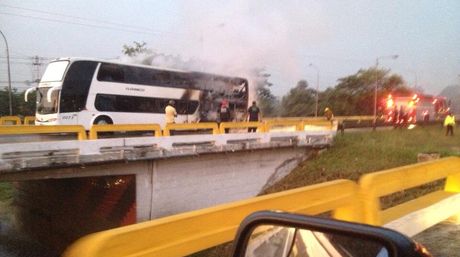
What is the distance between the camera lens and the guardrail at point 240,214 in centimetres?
212

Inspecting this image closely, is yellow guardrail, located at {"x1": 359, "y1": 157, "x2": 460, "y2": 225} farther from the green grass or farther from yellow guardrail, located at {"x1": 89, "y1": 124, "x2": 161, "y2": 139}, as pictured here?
the green grass

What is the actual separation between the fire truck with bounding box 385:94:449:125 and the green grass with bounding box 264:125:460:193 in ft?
11.3

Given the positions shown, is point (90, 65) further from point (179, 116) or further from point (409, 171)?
point (409, 171)

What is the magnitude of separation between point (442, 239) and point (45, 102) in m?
16.4

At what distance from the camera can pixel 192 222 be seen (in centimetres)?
257

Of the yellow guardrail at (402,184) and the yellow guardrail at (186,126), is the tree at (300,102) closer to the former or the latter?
the yellow guardrail at (186,126)

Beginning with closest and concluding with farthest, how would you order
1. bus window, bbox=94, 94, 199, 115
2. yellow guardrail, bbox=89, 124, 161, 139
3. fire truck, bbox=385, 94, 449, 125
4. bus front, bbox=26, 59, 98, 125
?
yellow guardrail, bbox=89, 124, 161, 139
bus front, bbox=26, 59, 98, 125
bus window, bbox=94, 94, 199, 115
fire truck, bbox=385, 94, 449, 125

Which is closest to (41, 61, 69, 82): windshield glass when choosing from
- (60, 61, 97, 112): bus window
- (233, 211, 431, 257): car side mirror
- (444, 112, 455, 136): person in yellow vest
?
(60, 61, 97, 112): bus window

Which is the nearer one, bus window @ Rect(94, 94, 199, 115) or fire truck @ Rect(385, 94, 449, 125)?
bus window @ Rect(94, 94, 199, 115)

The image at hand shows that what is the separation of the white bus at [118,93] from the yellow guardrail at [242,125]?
497 centimetres

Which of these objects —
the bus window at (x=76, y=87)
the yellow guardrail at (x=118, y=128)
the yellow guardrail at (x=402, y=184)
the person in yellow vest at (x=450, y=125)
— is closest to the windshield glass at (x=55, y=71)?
the bus window at (x=76, y=87)

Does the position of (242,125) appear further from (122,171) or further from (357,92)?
(357,92)

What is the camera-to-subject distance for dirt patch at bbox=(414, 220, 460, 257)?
4.84 meters

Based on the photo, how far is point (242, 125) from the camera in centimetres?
1750
